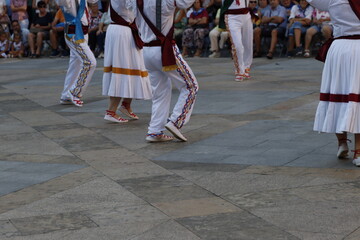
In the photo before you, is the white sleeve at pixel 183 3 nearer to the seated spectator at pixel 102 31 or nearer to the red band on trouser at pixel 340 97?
the red band on trouser at pixel 340 97

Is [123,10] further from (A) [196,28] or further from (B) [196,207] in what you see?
(A) [196,28]

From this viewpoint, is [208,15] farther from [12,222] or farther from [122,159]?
[12,222]

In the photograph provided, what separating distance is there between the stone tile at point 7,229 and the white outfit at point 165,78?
3123mm

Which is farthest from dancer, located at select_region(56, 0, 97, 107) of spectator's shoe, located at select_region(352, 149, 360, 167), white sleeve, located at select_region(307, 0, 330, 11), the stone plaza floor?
spectator's shoe, located at select_region(352, 149, 360, 167)

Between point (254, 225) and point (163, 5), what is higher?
point (163, 5)

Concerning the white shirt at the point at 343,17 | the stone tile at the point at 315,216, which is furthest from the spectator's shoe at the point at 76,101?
the stone tile at the point at 315,216

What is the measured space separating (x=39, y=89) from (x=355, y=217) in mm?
9245

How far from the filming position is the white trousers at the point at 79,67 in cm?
1131

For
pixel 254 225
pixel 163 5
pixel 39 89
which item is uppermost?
pixel 163 5

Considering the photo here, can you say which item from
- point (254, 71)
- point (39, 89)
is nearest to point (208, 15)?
point (254, 71)

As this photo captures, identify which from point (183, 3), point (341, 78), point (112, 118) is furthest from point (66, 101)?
point (341, 78)

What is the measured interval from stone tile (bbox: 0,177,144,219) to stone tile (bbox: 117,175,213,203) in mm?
98

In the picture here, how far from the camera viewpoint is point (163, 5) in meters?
8.06

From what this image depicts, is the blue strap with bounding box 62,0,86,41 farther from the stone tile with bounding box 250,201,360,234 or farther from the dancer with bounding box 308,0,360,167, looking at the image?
the stone tile with bounding box 250,201,360,234
